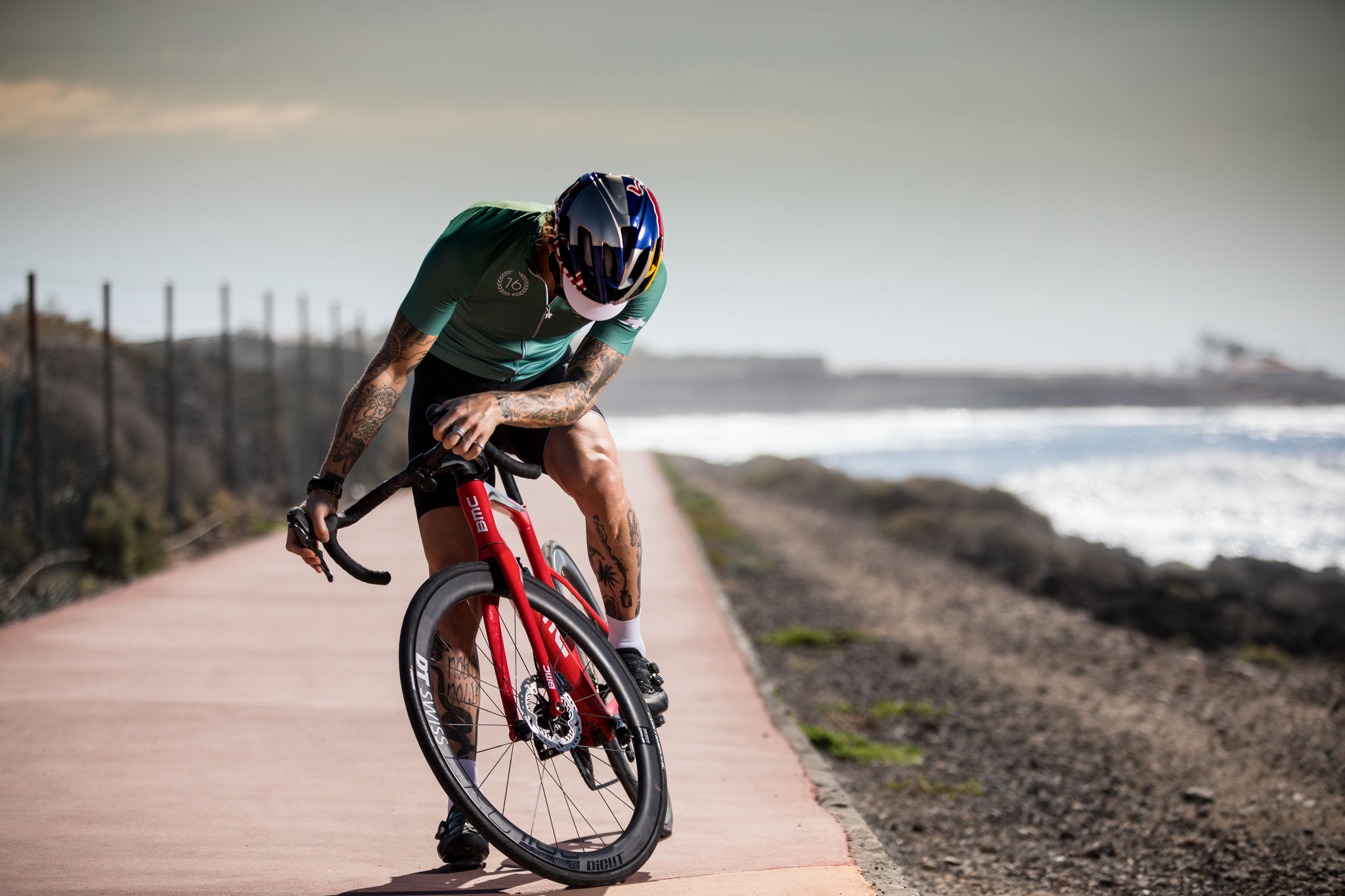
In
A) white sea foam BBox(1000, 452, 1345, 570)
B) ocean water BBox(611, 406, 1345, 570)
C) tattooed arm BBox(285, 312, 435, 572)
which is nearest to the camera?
tattooed arm BBox(285, 312, 435, 572)

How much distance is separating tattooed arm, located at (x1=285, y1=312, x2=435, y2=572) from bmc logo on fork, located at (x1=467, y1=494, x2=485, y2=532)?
326mm

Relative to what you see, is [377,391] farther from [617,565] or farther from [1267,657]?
[1267,657]

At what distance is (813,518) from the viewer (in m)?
20.1

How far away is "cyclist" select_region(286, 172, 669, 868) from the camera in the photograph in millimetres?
2482

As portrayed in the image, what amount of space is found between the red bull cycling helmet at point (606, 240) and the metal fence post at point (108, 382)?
7508mm

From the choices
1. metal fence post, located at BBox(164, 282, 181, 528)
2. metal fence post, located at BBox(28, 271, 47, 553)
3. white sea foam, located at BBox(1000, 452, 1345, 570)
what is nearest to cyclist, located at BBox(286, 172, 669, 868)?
metal fence post, located at BBox(28, 271, 47, 553)

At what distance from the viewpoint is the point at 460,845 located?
2.77m

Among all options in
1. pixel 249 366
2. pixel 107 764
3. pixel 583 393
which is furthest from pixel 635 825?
pixel 249 366

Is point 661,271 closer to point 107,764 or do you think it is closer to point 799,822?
point 799,822

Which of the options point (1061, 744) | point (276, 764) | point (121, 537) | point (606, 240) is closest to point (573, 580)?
point (606, 240)

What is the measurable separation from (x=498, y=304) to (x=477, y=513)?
0.62 meters

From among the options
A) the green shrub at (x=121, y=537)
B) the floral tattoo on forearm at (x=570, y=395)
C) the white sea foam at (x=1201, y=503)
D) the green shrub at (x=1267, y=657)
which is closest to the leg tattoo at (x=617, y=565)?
the floral tattoo on forearm at (x=570, y=395)

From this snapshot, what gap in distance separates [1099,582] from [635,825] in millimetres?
12872

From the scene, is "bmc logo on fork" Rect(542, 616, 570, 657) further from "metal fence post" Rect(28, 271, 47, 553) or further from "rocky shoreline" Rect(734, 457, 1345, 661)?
"rocky shoreline" Rect(734, 457, 1345, 661)
